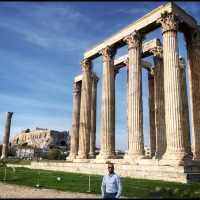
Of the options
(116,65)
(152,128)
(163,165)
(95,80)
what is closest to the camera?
(163,165)

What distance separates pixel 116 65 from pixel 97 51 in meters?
5.96

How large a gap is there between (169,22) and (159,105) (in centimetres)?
1321

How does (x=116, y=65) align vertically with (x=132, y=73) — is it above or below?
above

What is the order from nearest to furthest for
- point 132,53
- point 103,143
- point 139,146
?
1. point 139,146
2. point 132,53
3. point 103,143

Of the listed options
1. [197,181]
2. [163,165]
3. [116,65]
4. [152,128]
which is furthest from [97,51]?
[197,181]

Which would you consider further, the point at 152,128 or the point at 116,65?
the point at 116,65

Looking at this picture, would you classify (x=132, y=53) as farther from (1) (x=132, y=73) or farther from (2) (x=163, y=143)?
(2) (x=163, y=143)

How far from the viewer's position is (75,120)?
66.8m

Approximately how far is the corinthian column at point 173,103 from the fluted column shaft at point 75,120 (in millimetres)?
31623

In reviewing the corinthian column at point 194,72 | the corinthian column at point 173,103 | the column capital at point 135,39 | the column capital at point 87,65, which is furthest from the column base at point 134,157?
the column capital at point 87,65

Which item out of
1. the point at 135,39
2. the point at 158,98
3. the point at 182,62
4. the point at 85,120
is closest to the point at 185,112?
the point at 158,98

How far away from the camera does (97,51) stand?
53.0m

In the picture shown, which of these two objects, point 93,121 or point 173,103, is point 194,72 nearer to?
point 173,103

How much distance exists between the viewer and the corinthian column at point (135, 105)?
40.1 meters
